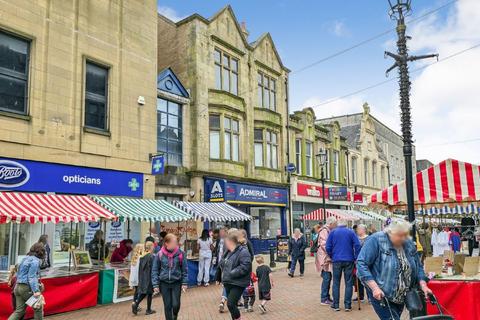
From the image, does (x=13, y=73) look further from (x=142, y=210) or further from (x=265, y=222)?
(x=265, y=222)

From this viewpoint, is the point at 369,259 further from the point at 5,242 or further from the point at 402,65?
the point at 5,242

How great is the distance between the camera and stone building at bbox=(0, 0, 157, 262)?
1305 cm

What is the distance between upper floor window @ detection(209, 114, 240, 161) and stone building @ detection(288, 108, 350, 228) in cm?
580

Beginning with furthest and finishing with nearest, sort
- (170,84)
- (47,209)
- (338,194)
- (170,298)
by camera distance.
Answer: (338,194), (170,84), (47,209), (170,298)

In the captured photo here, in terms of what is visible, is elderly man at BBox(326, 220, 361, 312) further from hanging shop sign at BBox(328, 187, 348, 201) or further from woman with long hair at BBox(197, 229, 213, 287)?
hanging shop sign at BBox(328, 187, 348, 201)

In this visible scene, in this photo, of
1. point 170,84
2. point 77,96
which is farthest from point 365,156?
point 77,96

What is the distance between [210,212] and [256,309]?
6.51m

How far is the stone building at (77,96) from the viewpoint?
1305 cm

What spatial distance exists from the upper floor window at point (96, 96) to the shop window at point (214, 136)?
23.5ft

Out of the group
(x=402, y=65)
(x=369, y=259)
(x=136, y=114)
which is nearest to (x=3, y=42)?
(x=136, y=114)

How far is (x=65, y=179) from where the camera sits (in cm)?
1391

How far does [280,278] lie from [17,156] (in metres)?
9.29

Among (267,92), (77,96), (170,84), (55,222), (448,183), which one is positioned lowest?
(55,222)

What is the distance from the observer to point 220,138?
22.3m
